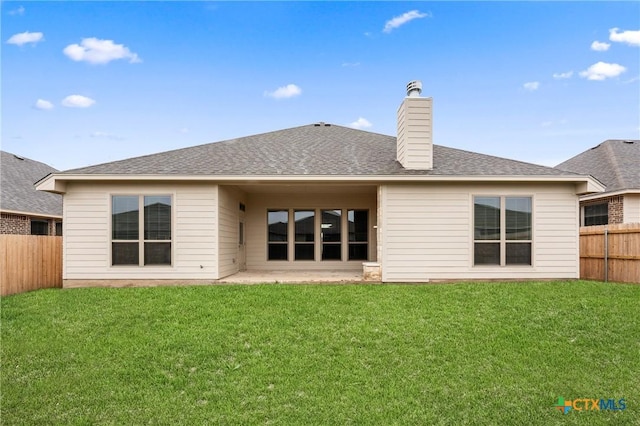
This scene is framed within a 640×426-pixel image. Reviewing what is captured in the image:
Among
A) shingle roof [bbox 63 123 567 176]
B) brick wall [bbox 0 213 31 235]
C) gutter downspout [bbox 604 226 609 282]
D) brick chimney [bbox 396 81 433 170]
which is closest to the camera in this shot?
shingle roof [bbox 63 123 567 176]

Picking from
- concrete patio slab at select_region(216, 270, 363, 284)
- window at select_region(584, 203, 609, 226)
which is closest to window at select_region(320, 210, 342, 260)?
concrete patio slab at select_region(216, 270, 363, 284)

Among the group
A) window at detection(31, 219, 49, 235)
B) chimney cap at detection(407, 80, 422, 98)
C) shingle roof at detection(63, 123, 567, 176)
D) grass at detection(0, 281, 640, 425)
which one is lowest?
grass at detection(0, 281, 640, 425)

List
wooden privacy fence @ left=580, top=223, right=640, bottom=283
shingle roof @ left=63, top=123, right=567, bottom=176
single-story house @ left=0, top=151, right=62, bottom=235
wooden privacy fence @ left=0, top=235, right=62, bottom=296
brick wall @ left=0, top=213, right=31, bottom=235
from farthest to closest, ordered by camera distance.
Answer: single-story house @ left=0, top=151, right=62, bottom=235, brick wall @ left=0, top=213, right=31, bottom=235, wooden privacy fence @ left=580, top=223, right=640, bottom=283, shingle roof @ left=63, top=123, right=567, bottom=176, wooden privacy fence @ left=0, top=235, right=62, bottom=296

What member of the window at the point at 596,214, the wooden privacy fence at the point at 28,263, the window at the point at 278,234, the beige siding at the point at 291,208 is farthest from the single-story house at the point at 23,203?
the window at the point at 596,214

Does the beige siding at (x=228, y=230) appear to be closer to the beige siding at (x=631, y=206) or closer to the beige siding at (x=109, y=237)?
the beige siding at (x=109, y=237)

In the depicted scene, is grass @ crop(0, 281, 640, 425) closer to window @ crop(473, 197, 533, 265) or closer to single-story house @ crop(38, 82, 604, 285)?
single-story house @ crop(38, 82, 604, 285)

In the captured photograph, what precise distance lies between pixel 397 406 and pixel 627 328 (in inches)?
182

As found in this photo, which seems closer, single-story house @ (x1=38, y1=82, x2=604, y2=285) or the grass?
the grass

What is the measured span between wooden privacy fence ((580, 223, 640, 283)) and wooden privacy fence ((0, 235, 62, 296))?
14.7 metres

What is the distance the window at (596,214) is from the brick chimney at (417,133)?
Result: 905 centimetres

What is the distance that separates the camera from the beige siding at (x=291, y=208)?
1315cm

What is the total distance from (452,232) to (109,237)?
A: 27.5 feet

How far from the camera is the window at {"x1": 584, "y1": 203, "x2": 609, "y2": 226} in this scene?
15.0 m

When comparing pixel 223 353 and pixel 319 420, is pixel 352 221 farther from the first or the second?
pixel 319 420
